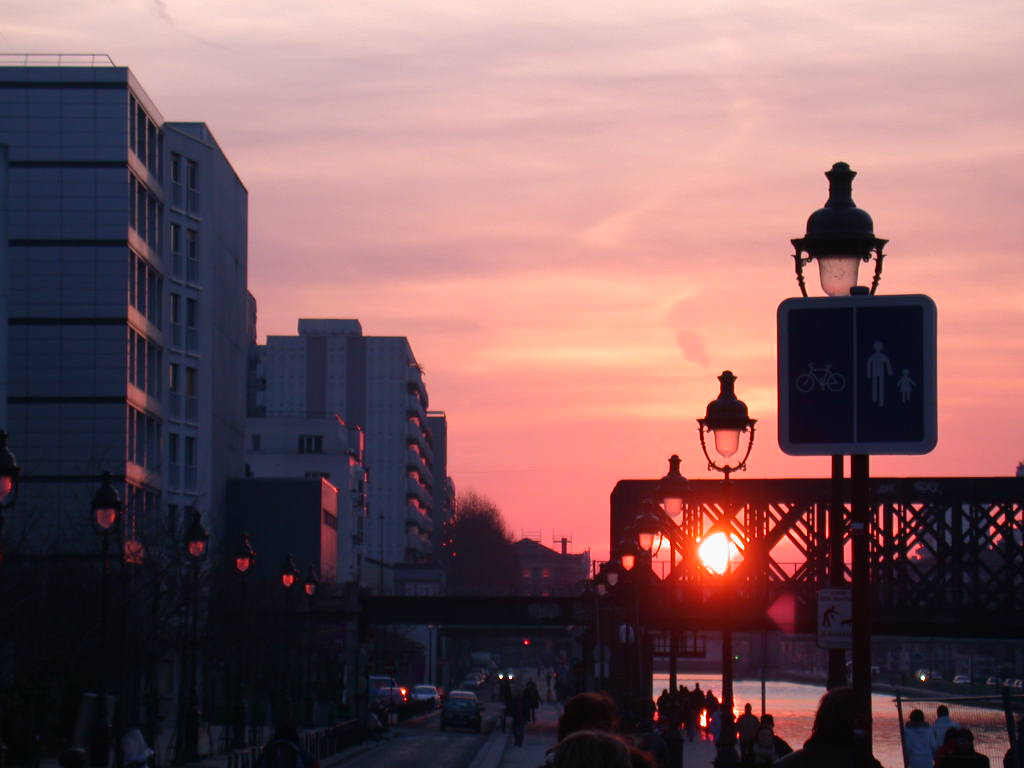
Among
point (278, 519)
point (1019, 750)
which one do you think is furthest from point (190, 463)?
point (1019, 750)

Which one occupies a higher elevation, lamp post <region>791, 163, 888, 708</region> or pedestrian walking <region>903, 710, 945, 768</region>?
lamp post <region>791, 163, 888, 708</region>

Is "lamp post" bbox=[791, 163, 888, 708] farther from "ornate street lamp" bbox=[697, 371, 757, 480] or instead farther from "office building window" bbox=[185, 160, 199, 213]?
"office building window" bbox=[185, 160, 199, 213]

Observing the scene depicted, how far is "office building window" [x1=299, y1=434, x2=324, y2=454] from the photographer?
134 metres

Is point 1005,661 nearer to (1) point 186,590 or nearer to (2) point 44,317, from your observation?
(2) point 44,317

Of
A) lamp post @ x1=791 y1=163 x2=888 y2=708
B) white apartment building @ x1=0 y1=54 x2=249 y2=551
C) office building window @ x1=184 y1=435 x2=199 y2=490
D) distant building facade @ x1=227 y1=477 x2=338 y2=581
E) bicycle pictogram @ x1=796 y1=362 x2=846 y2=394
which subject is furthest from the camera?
distant building facade @ x1=227 y1=477 x2=338 y2=581

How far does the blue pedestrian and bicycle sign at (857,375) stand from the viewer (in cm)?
1089

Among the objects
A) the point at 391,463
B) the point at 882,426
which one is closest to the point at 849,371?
the point at 882,426

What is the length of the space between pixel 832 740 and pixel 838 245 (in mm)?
4304

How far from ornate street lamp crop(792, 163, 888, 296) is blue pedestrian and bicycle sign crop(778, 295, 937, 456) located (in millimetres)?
786

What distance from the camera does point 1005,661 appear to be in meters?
188

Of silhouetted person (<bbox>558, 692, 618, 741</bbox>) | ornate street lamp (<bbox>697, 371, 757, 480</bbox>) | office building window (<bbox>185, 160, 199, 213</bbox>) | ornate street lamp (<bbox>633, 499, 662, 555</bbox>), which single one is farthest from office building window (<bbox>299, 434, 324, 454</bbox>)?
silhouetted person (<bbox>558, 692, 618, 741</bbox>)

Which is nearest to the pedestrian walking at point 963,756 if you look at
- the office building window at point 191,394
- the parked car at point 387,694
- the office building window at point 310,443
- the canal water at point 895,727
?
the canal water at point 895,727

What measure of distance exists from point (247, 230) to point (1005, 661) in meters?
113

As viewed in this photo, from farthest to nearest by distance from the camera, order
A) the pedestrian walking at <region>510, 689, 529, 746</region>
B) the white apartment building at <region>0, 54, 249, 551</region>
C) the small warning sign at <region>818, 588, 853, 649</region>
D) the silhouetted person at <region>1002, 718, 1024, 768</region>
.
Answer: the white apartment building at <region>0, 54, 249, 551</region> → the pedestrian walking at <region>510, 689, 529, 746</region> → the silhouetted person at <region>1002, 718, 1024, 768</region> → the small warning sign at <region>818, 588, 853, 649</region>
